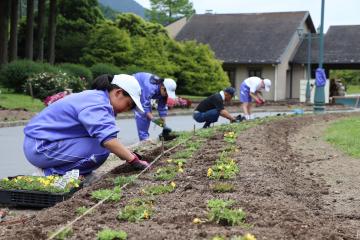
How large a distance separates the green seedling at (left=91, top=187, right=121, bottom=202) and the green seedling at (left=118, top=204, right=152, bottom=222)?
51cm

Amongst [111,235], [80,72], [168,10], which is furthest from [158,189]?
[168,10]

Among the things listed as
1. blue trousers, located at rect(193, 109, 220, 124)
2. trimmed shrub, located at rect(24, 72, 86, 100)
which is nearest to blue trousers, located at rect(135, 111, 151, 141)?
blue trousers, located at rect(193, 109, 220, 124)

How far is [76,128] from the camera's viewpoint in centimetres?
701

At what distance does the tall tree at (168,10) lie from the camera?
70.7 meters

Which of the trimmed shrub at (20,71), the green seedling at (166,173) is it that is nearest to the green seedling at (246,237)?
the green seedling at (166,173)

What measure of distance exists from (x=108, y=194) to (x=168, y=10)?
220 ft

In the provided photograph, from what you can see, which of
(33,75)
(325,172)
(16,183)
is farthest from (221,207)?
(33,75)

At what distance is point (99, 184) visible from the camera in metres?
6.75

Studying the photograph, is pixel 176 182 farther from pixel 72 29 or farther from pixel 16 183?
pixel 72 29

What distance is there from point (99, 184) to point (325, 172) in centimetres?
374

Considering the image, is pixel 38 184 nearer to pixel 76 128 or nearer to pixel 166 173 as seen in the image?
pixel 76 128

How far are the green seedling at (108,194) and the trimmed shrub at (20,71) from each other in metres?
25.1

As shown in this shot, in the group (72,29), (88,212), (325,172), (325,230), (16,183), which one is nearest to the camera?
(325,230)

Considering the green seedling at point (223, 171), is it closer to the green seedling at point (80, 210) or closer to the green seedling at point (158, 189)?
the green seedling at point (158, 189)
